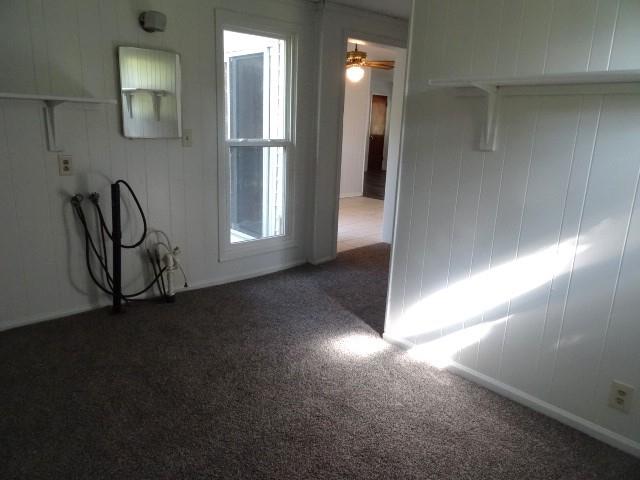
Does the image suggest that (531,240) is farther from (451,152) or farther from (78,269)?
(78,269)

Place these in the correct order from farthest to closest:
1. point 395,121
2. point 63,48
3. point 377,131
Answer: point 377,131
point 395,121
point 63,48

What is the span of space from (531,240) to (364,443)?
1215 millimetres

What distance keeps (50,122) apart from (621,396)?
3331mm

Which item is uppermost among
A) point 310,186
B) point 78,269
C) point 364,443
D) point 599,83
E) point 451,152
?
point 599,83

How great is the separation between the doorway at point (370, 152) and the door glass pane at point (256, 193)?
1134mm

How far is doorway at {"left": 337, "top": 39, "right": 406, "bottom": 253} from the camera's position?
4.84 metres

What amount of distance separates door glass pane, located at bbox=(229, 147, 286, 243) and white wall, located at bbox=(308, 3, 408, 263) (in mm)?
336

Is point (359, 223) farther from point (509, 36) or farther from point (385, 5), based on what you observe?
point (509, 36)

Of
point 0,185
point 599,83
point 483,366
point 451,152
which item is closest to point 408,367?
point 483,366

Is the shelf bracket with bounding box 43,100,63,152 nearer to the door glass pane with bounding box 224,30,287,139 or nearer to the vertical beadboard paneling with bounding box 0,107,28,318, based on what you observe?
the vertical beadboard paneling with bounding box 0,107,28,318

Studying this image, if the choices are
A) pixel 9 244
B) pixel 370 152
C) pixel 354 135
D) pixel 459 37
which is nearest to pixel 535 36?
pixel 459 37

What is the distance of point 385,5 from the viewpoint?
155 inches

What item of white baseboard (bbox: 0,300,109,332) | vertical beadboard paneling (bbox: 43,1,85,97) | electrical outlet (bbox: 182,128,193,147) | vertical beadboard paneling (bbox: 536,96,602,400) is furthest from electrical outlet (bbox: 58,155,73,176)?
vertical beadboard paneling (bbox: 536,96,602,400)

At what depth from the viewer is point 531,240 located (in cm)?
218
